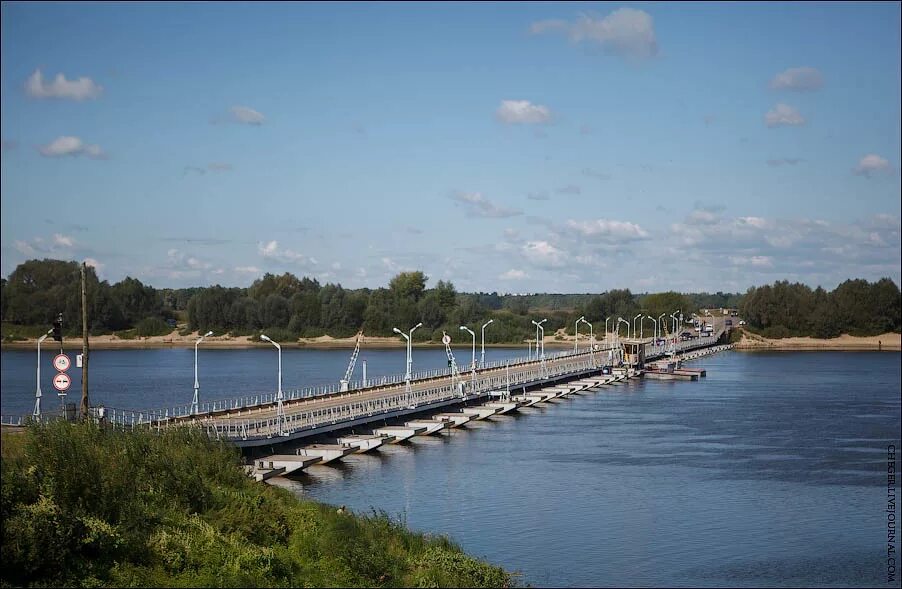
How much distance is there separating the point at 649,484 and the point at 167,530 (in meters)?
30.5

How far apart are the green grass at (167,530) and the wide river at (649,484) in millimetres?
6656

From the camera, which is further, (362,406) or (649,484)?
(362,406)

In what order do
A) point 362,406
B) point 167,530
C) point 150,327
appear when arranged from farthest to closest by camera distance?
point 150,327 → point 362,406 → point 167,530

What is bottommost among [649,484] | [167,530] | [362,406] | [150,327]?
[649,484]

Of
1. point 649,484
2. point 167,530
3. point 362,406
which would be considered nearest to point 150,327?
point 362,406

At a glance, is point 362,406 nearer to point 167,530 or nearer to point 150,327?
point 167,530

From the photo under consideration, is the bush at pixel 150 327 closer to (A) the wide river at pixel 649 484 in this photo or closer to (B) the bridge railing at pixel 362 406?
(A) the wide river at pixel 649 484

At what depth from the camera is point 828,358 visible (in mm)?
177750

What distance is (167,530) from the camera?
89.6ft

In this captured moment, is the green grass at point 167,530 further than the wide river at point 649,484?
No

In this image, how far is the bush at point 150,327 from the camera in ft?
599

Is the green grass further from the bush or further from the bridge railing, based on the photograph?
the bush

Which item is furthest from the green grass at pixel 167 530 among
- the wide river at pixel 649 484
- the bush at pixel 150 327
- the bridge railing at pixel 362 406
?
the bush at pixel 150 327

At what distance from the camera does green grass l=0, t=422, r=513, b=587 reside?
23.8 meters
